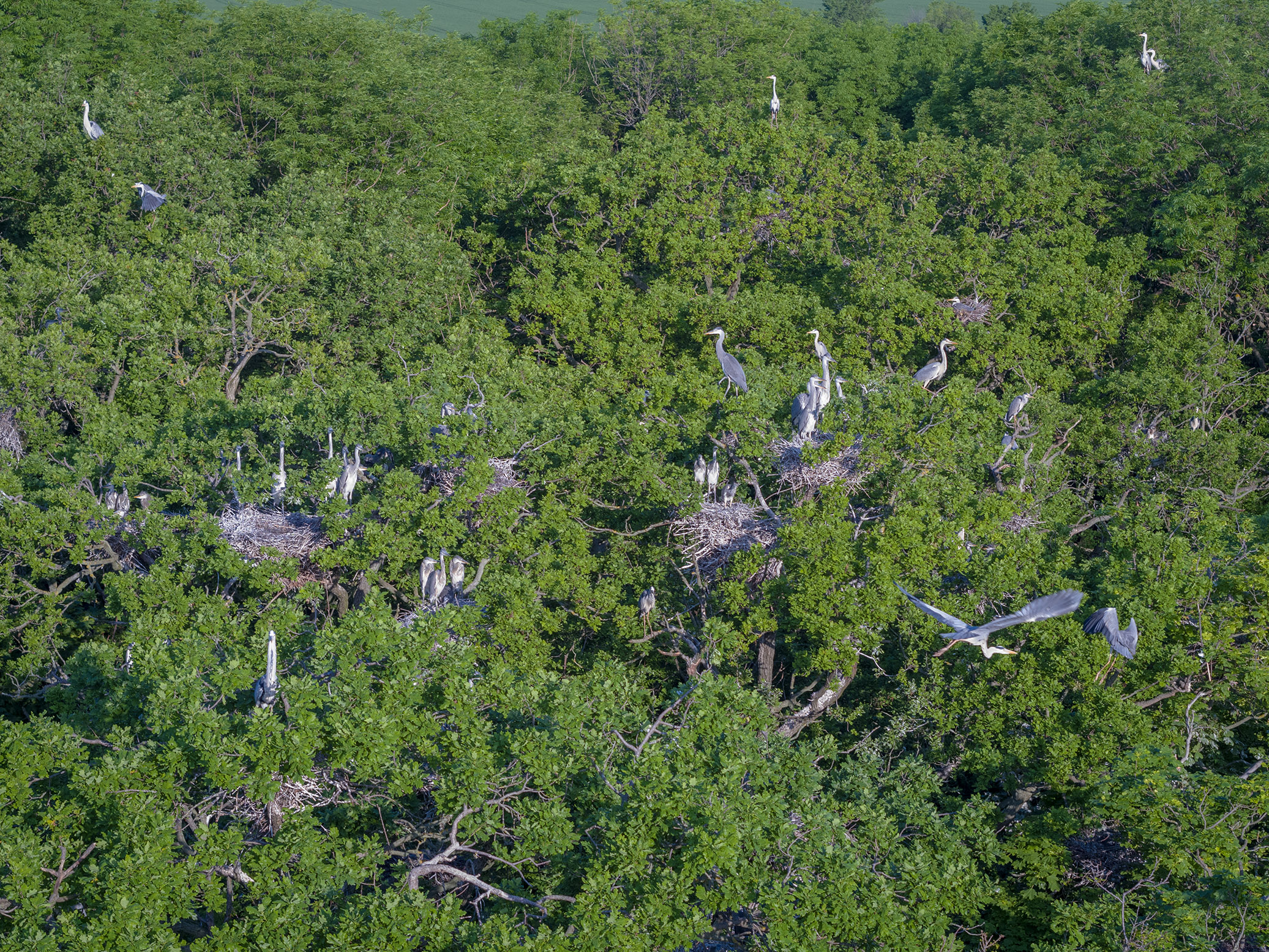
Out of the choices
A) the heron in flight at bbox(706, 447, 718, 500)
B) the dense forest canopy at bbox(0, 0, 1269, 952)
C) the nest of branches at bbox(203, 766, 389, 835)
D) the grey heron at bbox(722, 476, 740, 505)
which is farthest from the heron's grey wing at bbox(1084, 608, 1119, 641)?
the nest of branches at bbox(203, 766, 389, 835)

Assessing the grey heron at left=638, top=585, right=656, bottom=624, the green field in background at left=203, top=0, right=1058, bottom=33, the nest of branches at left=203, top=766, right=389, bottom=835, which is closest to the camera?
the nest of branches at left=203, top=766, right=389, bottom=835

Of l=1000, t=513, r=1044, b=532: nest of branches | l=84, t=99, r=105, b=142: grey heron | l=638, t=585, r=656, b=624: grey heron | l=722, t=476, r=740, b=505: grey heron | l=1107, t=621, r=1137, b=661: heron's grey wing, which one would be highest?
l=84, t=99, r=105, b=142: grey heron

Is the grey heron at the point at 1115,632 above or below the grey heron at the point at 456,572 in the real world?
above

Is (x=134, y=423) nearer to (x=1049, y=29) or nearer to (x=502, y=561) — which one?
(x=502, y=561)

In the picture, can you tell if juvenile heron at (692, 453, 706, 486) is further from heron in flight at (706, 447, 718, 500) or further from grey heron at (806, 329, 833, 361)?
grey heron at (806, 329, 833, 361)

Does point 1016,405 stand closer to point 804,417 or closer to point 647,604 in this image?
point 804,417

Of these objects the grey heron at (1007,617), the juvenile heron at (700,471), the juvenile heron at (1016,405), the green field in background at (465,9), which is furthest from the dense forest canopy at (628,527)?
the green field in background at (465,9)

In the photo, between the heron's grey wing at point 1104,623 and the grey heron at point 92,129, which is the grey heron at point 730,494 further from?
the grey heron at point 92,129
